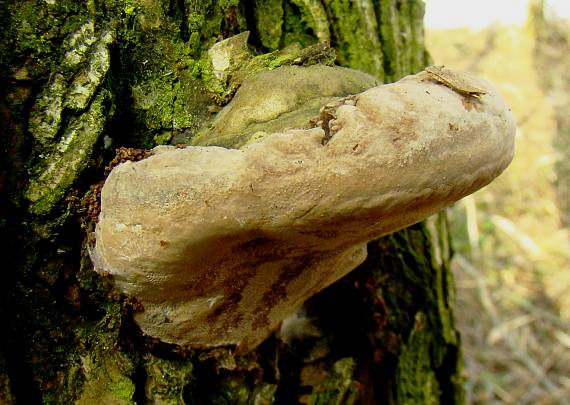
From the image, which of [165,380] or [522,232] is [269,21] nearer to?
[165,380]

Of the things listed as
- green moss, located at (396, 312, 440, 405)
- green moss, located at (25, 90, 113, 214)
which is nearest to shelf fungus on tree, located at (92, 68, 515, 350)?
green moss, located at (25, 90, 113, 214)

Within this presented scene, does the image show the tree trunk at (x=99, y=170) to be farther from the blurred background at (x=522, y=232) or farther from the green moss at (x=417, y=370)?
the blurred background at (x=522, y=232)

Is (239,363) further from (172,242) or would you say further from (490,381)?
(490,381)

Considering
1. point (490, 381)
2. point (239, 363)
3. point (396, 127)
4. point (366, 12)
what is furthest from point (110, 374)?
point (490, 381)

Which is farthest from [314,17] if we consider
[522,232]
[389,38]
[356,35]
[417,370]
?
[522,232]

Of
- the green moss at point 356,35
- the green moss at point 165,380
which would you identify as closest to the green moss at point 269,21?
the green moss at point 356,35

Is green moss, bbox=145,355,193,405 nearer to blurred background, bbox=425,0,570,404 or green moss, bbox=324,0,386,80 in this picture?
green moss, bbox=324,0,386,80
